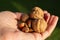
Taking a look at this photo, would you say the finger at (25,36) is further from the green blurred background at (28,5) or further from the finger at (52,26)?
the green blurred background at (28,5)

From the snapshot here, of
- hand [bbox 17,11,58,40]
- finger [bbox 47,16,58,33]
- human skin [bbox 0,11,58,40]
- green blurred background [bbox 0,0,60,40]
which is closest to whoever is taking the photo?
human skin [bbox 0,11,58,40]

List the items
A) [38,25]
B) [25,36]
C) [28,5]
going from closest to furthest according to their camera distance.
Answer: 1. [25,36]
2. [38,25]
3. [28,5]

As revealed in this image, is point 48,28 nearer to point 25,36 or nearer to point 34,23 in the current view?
point 34,23

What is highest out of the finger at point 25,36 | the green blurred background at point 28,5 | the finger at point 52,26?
the green blurred background at point 28,5

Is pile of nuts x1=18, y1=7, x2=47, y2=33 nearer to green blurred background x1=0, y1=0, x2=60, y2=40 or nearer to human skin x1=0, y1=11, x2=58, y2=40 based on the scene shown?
human skin x1=0, y1=11, x2=58, y2=40

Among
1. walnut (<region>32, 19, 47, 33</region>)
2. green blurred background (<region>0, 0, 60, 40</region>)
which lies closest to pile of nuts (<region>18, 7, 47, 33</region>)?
walnut (<region>32, 19, 47, 33</region>)

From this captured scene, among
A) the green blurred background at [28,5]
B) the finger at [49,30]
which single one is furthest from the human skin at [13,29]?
the green blurred background at [28,5]

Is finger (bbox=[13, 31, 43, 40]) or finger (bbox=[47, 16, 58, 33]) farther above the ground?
finger (bbox=[47, 16, 58, 33])

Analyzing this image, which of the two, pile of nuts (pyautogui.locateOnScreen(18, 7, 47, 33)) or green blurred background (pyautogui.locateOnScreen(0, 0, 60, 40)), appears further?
green blurred background (pyautogui.locateOnScreen(0, 0, 60, 40))

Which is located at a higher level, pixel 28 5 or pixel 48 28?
pixel 28 5

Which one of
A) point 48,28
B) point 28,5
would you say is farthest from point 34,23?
point 28,5
